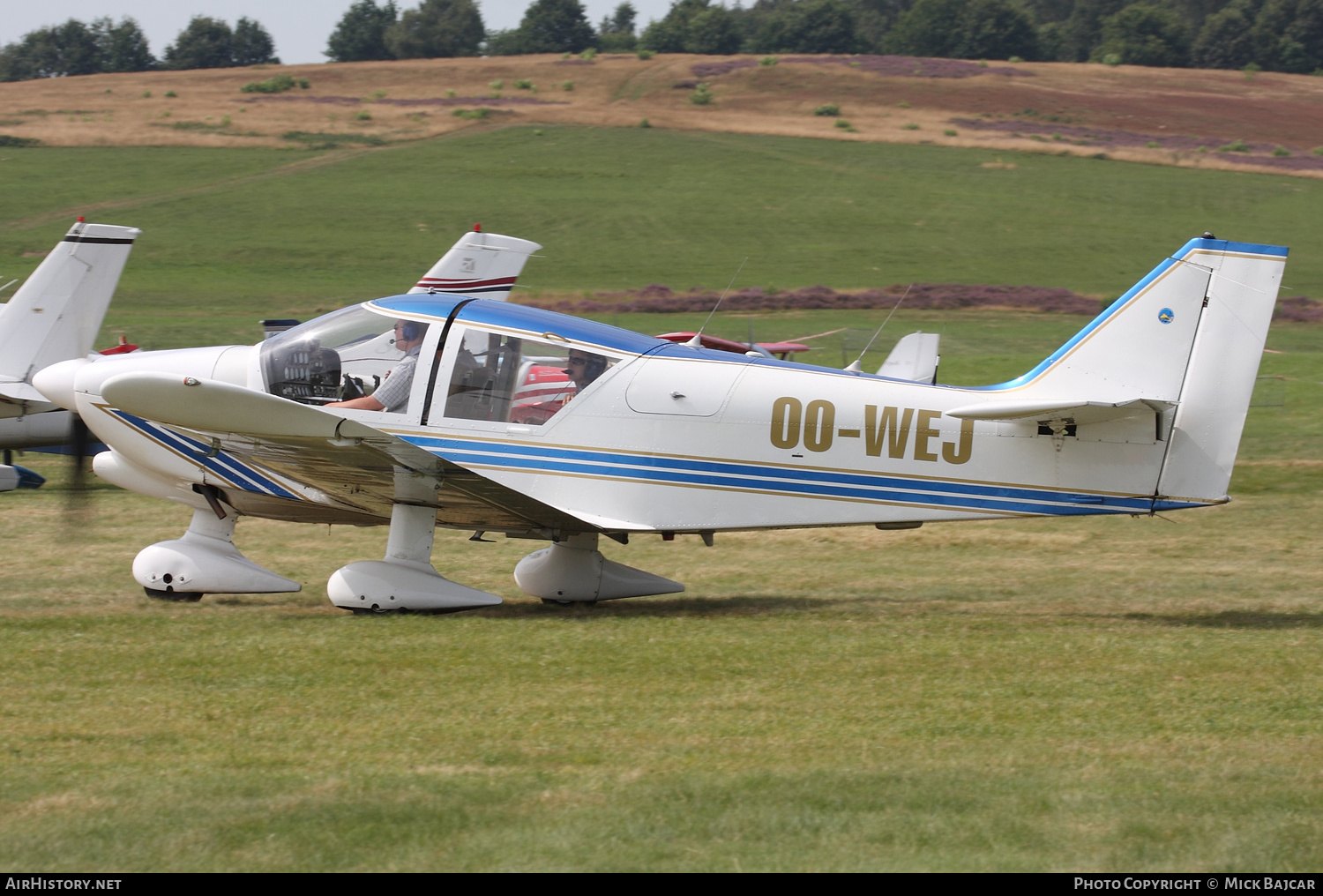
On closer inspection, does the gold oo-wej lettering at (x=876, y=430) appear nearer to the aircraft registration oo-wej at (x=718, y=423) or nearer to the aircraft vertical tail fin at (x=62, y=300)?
the aircraft registration oo-wej at (x=718, y=423)

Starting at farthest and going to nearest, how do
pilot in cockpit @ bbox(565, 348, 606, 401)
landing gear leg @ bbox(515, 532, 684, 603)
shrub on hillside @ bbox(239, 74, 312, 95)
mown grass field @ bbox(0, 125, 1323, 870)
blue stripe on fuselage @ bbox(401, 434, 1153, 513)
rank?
shrub on hillside @ bbox(239, 74, 312, 95) → landing gear leg @ bbox(515, 532, 684, 603) → pilot in cockpit @ bbox(565, 348, 606, 401) → blue stripe on fuselage @ bbox(401, 434, 1153, 513) → mown grass field @ bbox(0, 125, 1323, 870)

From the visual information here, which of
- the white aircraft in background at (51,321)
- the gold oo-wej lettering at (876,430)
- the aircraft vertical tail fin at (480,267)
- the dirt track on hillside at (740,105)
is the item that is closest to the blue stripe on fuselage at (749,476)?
the gold oo-wej lettering at (876,430)

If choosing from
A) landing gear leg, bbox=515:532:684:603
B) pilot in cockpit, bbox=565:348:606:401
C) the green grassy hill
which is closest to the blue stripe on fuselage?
pilot in cockpit, bbox=565:348:606:401

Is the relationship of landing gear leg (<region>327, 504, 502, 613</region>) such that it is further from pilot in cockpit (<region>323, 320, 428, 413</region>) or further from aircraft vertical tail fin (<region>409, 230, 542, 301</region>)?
aircraft vertical tail fin (<region>409, 230, 542, 301</region>)

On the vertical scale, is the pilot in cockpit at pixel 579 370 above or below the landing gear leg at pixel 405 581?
above

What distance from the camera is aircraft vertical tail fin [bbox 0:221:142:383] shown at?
13961mm

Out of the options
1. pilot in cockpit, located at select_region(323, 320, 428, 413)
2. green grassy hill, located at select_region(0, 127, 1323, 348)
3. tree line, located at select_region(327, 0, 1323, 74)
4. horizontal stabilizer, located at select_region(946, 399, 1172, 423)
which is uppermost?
tree line, located at select_region(327, 0, 1323, 74)

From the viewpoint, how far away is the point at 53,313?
14.3 m

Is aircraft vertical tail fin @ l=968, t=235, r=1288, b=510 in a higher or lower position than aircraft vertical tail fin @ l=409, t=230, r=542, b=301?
higher

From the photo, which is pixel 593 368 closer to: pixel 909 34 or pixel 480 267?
pixel 480 267

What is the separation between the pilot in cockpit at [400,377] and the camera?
8312 mm

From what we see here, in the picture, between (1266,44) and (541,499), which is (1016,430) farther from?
(1266,44)

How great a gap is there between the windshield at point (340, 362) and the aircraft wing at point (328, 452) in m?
0.55

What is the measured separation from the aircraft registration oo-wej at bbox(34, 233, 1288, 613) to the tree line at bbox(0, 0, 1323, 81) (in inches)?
3476
